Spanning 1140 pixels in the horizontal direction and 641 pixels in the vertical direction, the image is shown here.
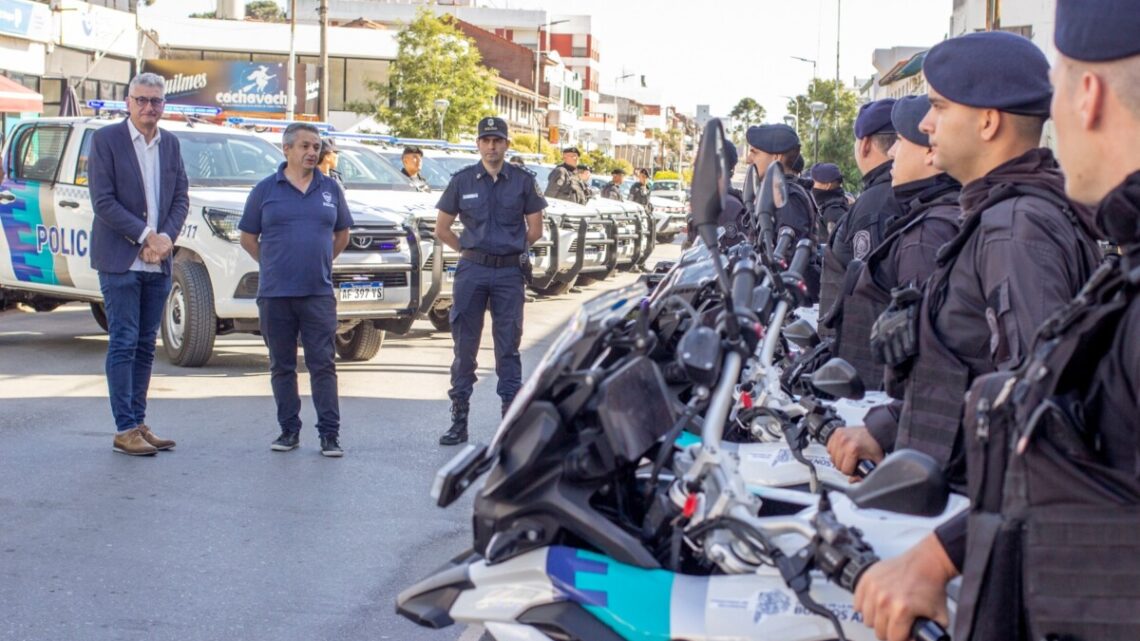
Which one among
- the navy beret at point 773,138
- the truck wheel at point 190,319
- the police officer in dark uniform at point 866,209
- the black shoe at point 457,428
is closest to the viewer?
the police officer in dark uniform at point 866,209

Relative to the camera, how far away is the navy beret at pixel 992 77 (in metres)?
3.30

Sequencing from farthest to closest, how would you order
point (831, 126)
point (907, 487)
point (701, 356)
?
point (831, 126), point (701, 356), point (907, 487)

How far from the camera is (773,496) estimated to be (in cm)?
331

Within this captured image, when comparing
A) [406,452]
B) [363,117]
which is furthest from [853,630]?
[363,117]

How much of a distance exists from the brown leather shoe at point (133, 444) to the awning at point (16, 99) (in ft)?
66.1

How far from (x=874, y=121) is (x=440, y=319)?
8.30 metres

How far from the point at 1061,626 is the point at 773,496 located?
1294mm

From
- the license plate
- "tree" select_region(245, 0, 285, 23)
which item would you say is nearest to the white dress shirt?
the license plate

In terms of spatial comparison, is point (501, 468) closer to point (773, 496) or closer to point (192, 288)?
point (773, 496)

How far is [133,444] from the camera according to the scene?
794cm

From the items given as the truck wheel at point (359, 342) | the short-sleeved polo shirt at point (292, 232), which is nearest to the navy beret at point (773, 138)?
the short-sleeved polo shirt at point (292, 232)

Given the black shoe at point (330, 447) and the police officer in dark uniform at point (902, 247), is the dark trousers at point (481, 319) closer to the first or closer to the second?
the black shoe at point (330, 447)

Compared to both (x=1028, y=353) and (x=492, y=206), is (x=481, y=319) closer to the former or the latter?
(x=492, y=206)

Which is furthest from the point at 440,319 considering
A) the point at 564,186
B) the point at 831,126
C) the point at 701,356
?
the point at 831,126
